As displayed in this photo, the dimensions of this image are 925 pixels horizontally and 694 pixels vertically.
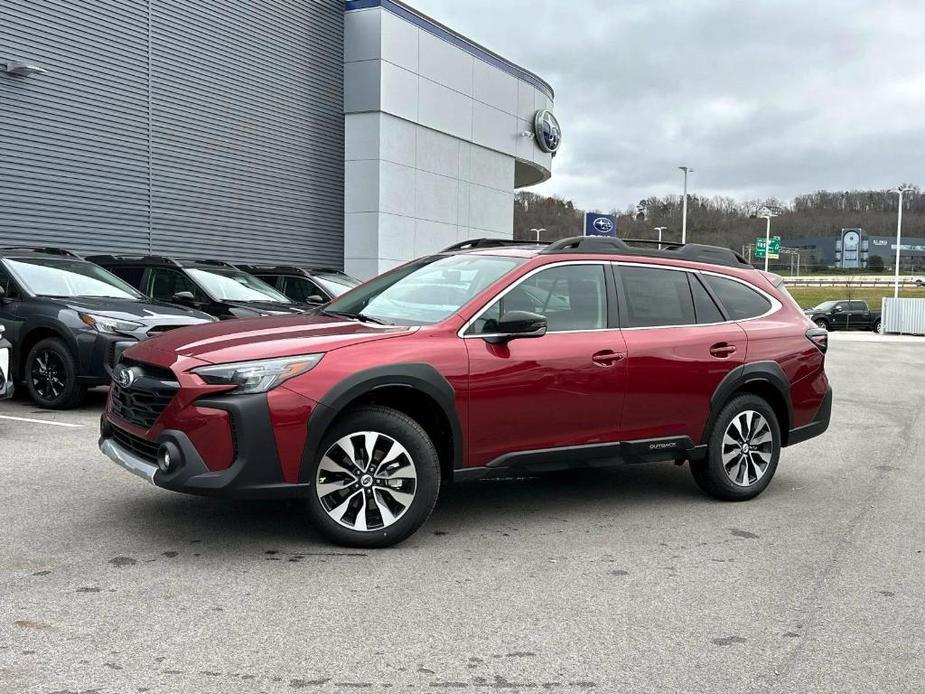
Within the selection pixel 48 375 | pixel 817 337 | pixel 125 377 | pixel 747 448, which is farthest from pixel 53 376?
pixel 817 337

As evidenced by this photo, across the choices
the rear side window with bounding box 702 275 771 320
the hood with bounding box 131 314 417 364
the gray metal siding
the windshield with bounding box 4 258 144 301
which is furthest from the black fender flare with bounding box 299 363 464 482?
the gray metal siding

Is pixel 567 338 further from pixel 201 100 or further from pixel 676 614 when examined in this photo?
pixel 201 100

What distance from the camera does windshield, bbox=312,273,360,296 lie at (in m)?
14.0

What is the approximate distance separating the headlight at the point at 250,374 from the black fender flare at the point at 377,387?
240 millimetres

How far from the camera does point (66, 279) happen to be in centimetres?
988

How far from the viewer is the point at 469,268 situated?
5734mm

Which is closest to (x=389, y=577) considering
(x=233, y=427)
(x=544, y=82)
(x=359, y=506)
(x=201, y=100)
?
(x=359, y=506)

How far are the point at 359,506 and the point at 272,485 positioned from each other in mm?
518

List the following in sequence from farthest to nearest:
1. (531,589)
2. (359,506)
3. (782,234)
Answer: (782,234), (359,506), (531,589)

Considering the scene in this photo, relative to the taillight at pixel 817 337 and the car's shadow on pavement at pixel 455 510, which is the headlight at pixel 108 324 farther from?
the taillight at pixel 817 337

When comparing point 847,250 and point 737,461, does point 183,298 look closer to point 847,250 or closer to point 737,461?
point 737,461

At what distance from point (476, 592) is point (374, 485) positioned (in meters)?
0.85

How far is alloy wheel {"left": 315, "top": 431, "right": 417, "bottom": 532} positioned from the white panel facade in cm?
1792

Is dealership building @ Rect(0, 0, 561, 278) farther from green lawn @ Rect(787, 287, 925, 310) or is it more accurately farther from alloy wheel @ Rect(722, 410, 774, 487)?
green lawn @ Rect(787, 287, 925, 310)
